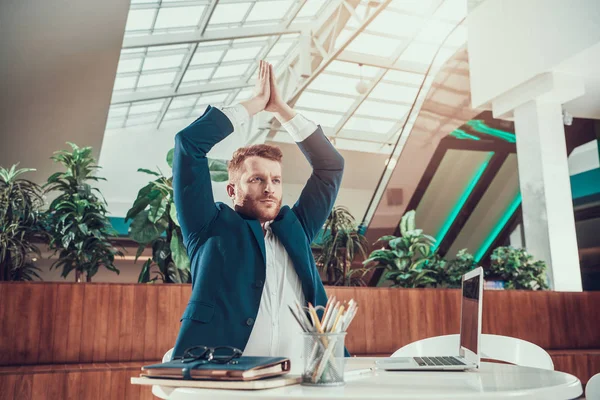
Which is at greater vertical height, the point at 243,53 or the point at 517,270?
the point at 243,53

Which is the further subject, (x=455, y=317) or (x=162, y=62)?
(x=162, y=62)

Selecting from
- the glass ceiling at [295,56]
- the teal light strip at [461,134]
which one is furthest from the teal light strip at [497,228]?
the glass ceiling at [295,56]

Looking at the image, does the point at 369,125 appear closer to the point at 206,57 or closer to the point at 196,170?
the point at 206,57

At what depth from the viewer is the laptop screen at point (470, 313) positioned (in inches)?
49.7

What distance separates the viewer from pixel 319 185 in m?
1.74

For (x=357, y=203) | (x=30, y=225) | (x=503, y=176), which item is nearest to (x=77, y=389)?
(x=30, y=225)

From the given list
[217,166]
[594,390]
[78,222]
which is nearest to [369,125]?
[217,166]

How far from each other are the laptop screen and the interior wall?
4.17m

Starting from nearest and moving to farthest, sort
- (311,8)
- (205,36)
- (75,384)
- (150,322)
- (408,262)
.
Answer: (75,384) < (150,322) < (408,262) < (205,36) < (311,8)

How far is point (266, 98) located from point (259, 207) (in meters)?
0.32

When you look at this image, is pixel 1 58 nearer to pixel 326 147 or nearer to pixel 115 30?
pixel 115 30

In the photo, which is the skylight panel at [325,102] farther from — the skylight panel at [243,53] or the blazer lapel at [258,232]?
the blazer lapel at [258,232]

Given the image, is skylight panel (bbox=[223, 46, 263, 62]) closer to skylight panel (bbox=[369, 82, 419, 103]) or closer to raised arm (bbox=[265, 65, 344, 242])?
skylight panel (bbox=[369, 82, 419, 103])

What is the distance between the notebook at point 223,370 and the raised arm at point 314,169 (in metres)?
0.74
